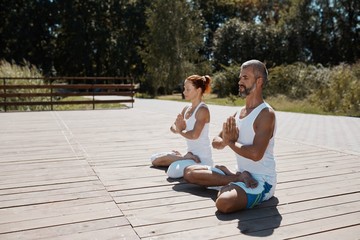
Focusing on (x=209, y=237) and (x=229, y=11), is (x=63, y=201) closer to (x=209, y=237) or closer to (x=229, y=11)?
(x=209, y=237)

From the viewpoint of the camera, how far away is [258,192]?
3246 mm

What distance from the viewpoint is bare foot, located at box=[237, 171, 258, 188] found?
3284 mm

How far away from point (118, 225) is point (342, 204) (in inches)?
82.8

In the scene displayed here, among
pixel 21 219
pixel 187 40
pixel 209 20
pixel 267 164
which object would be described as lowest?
pixel 21 219

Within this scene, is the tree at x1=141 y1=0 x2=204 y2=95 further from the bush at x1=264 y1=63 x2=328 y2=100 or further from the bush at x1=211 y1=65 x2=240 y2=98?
the bush at x1=264 y1=63 x2=328 y2=100

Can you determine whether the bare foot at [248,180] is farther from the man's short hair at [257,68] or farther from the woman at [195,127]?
the woman at [195,127]

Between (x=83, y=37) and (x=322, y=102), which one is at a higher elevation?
(x=83, y=37)

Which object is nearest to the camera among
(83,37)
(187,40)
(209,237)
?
(209,237)

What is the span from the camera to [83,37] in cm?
3912

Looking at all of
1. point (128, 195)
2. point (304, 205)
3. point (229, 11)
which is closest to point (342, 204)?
point (304, 205)

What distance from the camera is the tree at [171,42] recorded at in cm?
3177

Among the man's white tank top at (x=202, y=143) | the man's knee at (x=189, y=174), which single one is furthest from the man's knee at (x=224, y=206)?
the man's white tank top at (x=202, y=143)

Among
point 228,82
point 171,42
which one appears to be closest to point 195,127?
point 228,82

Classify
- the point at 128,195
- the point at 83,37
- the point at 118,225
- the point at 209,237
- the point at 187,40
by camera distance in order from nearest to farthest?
1. the point at 209,237
2. the point at 118,225
3. the point at 128,195
4. the point at 187,40
5. the point at 83,37
